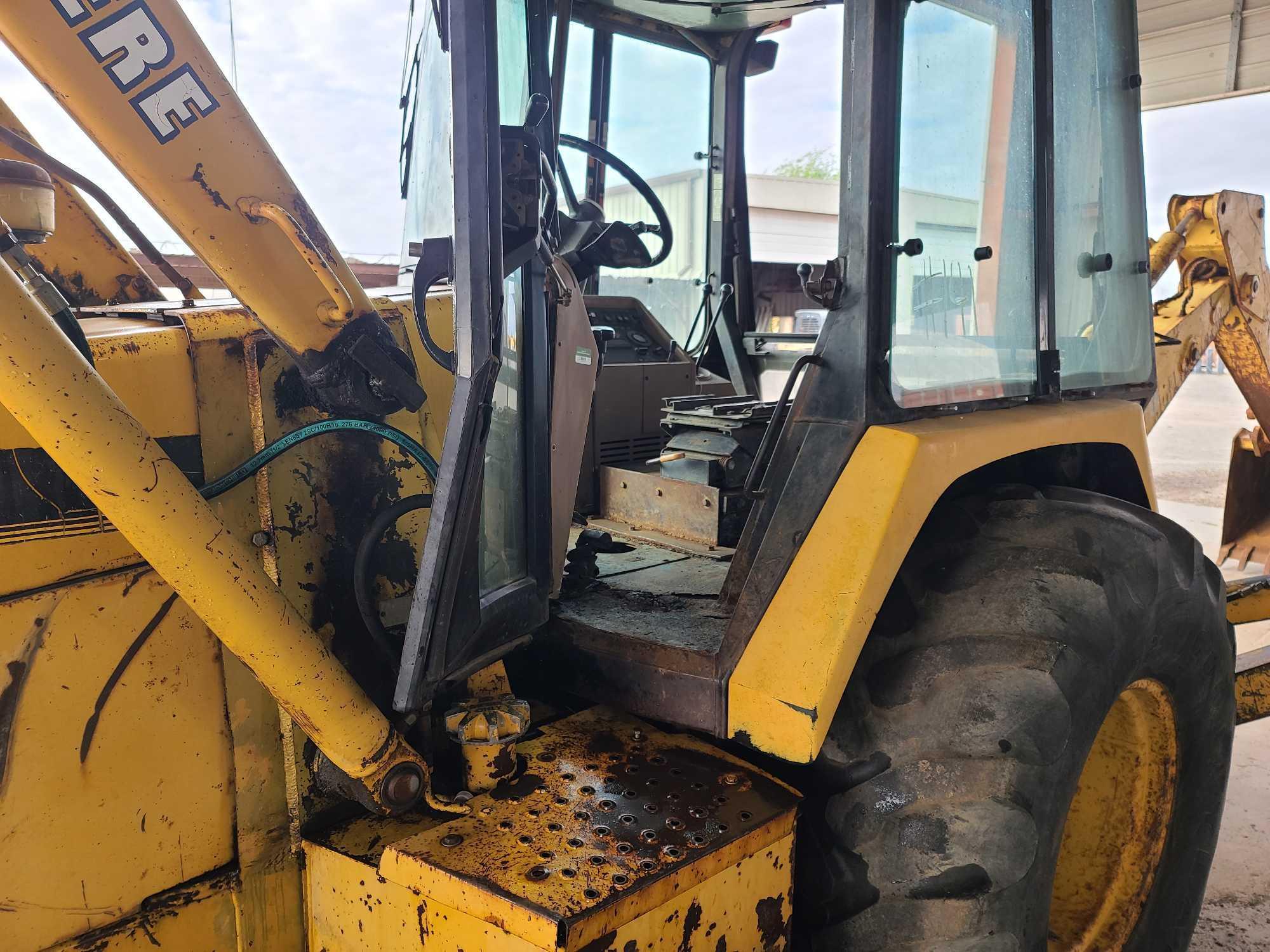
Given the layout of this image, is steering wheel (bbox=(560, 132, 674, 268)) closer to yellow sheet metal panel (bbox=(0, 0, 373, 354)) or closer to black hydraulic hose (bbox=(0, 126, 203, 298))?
yellow sheet metal panel (bbox=(0, 0, 373, 354))

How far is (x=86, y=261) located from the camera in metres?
1.93

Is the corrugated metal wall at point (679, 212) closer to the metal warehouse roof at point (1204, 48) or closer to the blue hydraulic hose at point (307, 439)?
the blue hydraulic hose at point (307, 439)

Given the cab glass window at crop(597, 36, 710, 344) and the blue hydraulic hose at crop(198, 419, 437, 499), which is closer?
the blue hydraulic hose at crop(198, 419, 437, 499)

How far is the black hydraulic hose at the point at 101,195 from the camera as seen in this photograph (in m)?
1.59

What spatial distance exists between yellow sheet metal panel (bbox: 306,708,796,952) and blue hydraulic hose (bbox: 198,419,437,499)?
0.52m

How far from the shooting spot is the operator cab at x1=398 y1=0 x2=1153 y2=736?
142 centimetres

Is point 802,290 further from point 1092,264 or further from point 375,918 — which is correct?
point 375,918

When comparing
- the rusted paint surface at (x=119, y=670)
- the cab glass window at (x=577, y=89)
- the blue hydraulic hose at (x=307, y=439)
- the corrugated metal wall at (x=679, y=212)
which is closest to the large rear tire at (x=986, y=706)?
the blue hydraulic hose at (x=307, y=439)

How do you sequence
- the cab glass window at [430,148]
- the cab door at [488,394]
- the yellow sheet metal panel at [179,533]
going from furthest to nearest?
the cab glass window at [430,148] → the cab door at [488,394] → the yellow sheet metal panel at [179,533]

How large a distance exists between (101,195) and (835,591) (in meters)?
1.44

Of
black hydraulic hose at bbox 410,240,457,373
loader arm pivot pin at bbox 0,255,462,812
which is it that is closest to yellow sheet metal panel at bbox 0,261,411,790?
loader arm pivot pin at bbox 0,255,462,812

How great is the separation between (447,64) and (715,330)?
1922 mm

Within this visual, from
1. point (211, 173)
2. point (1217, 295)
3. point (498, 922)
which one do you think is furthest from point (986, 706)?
point (1217, 295)

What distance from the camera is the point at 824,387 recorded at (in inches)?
61.8
